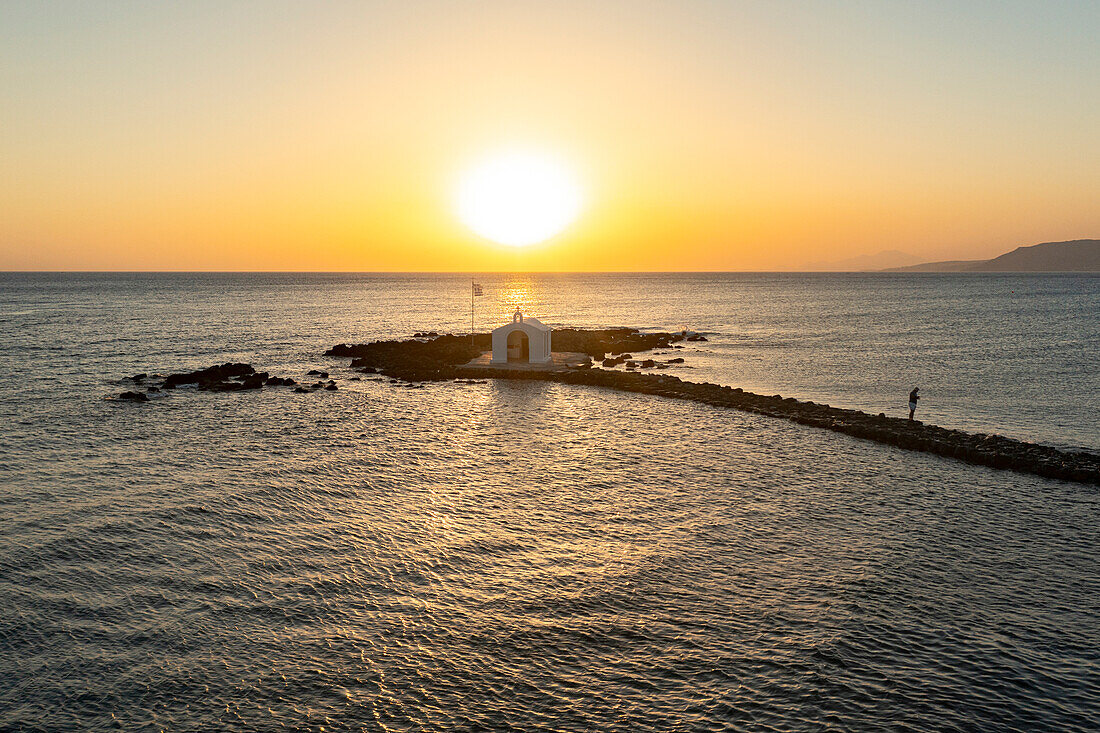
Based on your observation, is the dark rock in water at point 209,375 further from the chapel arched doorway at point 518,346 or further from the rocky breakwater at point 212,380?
the chapel arched doorway at point 518,346

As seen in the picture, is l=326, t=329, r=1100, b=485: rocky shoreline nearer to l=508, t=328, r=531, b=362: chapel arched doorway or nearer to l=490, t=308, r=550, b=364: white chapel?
l=490, t=308, r=550, b=364: white chapel

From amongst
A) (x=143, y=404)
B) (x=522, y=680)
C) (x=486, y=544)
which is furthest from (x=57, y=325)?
(x=522, y=680)

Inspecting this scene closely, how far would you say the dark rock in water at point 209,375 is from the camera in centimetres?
4684

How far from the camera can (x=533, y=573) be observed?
17.4 m

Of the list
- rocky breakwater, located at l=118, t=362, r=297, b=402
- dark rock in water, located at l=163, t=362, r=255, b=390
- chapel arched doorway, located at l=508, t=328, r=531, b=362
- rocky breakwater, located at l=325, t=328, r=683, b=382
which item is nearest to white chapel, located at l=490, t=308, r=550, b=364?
chapel arched doorway, located at l=508, t=328, r=531, b=362

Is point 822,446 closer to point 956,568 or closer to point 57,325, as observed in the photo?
point 956,568

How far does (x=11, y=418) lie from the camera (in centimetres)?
3578

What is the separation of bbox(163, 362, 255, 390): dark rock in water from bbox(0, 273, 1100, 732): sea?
838 cm

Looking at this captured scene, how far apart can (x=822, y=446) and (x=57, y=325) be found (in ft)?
323

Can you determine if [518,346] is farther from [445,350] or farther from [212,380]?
[212,380]

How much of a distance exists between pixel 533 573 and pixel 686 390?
27.6 m

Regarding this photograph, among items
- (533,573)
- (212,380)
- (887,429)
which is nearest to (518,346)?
(212,380)

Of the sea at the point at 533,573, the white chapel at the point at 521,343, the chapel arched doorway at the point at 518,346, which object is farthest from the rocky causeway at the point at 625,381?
the chapel arched doorway at the point at 518,346

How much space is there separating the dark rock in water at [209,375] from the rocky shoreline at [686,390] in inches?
343
